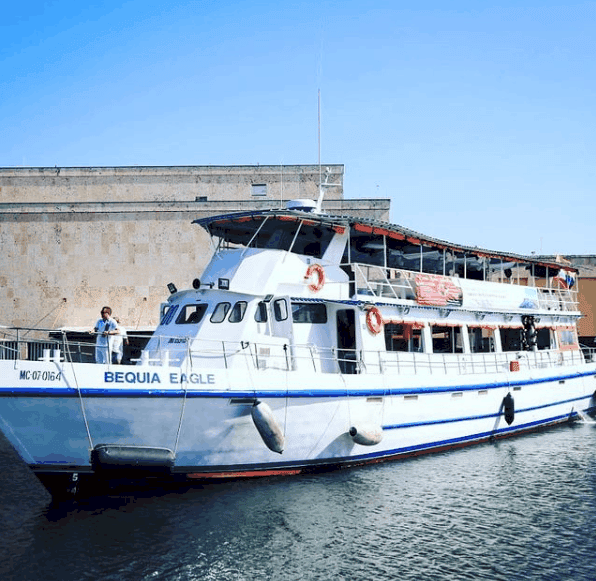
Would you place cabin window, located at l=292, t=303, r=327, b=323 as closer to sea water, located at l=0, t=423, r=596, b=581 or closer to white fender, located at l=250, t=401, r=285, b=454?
white fender, located at l=250, t=401, r=285, b=454

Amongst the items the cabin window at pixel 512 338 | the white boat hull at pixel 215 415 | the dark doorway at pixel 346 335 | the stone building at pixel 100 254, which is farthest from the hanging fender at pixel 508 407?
the stone building at pixel 100 254

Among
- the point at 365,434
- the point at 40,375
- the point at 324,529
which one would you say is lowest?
the point at 324,529

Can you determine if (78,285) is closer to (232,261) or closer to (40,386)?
(232,261)

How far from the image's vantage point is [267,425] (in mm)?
13680

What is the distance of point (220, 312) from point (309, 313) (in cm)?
226

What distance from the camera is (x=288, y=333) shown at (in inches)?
639

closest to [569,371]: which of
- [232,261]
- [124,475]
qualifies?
[232,261]

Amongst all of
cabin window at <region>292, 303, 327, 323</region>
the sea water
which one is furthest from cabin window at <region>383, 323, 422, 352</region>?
the sea water

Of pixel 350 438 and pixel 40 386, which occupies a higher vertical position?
pixel 40 386

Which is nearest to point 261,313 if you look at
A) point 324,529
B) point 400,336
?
point 400,336

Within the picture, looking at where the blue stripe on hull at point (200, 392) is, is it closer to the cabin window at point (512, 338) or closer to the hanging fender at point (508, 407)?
the hanging fender at point (508, 407)

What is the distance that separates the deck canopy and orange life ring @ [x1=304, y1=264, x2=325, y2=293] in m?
0.73

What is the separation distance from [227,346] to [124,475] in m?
3.83

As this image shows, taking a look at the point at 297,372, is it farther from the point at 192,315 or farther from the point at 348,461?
the point at 192,315
